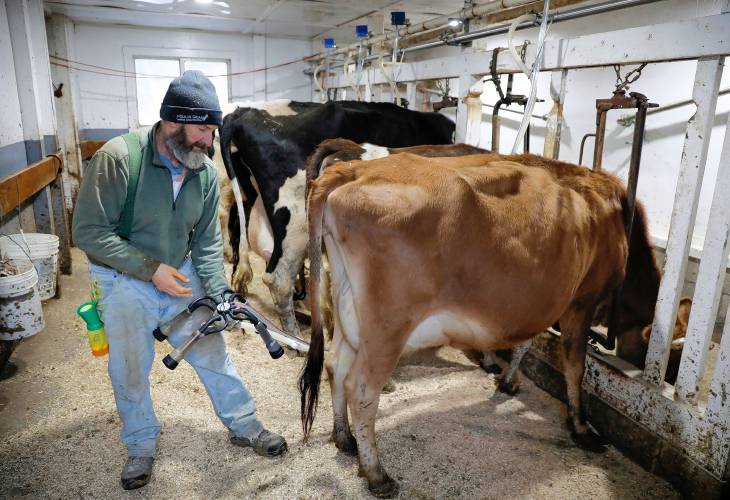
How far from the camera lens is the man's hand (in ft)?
7.24

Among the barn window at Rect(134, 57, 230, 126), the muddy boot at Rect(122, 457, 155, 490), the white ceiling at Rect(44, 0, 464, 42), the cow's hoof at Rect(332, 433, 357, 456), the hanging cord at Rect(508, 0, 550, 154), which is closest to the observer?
the muddy boot at Rect(122, 457, 155, 490)

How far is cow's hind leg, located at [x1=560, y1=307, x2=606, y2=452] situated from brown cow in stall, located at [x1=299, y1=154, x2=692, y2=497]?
0.04ft

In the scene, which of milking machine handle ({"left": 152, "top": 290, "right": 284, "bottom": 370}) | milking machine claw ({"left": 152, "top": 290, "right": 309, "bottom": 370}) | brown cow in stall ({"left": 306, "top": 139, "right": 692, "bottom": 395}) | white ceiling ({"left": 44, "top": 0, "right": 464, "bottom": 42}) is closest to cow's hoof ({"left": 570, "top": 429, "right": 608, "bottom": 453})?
brown cow in stall ({"left": 306, "top": 139, "right": 692, "bottom": 395})

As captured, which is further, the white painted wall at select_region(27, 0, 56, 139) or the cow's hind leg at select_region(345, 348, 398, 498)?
the white painted wall at select_region(27, 0, 56, 139)

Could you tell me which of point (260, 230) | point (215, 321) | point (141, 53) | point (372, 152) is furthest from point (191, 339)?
point (141, 53)

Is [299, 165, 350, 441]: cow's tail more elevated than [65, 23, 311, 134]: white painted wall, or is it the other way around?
[65, 23, 311, 134]: white painted wall

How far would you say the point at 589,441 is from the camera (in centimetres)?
282

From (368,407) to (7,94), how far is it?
4449 millimetres

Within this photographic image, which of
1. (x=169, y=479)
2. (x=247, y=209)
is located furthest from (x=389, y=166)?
(x=247, y=209)

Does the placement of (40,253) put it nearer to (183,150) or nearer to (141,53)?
(183,150)

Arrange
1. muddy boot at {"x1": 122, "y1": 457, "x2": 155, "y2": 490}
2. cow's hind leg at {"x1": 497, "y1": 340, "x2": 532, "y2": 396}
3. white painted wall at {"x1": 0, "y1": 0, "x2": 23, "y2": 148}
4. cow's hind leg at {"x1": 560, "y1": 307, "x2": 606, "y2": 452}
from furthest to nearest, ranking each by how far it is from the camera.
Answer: white painted wall at {"x1": 0, "y1": 0, "x2": 23, "y2": 148} < cow's hind leg at {"x1": 497, "y1": 340, "x2": 532, "y2": 396} < cow's hind leg at {"x1": 560, "y1": 307, "x2": 606, "y2": 452} < muddy boot at {"x1": 122, "y1": 457, "x2": 155, "y2": 490}

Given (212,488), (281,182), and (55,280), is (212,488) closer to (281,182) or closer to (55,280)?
(281,182)

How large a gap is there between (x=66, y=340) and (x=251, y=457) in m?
2.19

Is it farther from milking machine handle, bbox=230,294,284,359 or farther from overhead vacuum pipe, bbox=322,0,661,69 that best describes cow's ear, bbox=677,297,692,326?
milking machine handle, bbox=230,294,284,359
